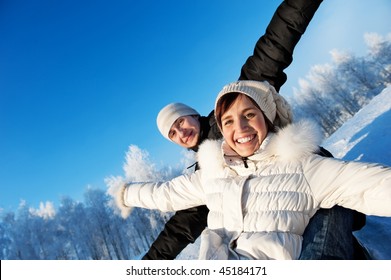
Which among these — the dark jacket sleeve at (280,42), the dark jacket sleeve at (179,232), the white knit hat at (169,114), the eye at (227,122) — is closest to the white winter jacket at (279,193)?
the eye at (227,122)

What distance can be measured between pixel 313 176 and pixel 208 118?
177cm

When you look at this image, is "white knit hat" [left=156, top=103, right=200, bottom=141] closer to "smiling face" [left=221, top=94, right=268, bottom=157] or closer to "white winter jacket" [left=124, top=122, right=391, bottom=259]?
"white winter jacket" [left=124, top=122, right=391, bottom=259]

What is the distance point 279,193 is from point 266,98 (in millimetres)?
672

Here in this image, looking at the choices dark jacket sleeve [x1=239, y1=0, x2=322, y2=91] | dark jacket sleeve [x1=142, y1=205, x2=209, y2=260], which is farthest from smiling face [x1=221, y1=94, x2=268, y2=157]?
dark jacket sleeve [x1=142, y1=205, x2=209, y2=260]

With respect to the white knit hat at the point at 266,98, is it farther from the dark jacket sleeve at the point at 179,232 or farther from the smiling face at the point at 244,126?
the dark jacket sleeve at the point at 179,232

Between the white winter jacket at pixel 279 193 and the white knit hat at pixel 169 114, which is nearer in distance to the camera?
the white winter jacket at pixel 279 193

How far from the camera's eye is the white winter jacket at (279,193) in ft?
4.81

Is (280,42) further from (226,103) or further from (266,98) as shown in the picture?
(226,103)

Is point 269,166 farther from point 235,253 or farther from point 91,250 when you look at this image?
point 91,250

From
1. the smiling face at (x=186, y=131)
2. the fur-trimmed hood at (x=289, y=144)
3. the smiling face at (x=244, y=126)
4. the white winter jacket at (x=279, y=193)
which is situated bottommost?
the white winter jacket at (x=279, y=193)

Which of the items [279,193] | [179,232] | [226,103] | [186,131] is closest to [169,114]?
[186,131]

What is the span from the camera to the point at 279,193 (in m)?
1.70

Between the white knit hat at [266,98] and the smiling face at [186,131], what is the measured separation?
1232 mm

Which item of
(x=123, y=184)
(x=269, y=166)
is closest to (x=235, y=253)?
(x=269, y=166)
